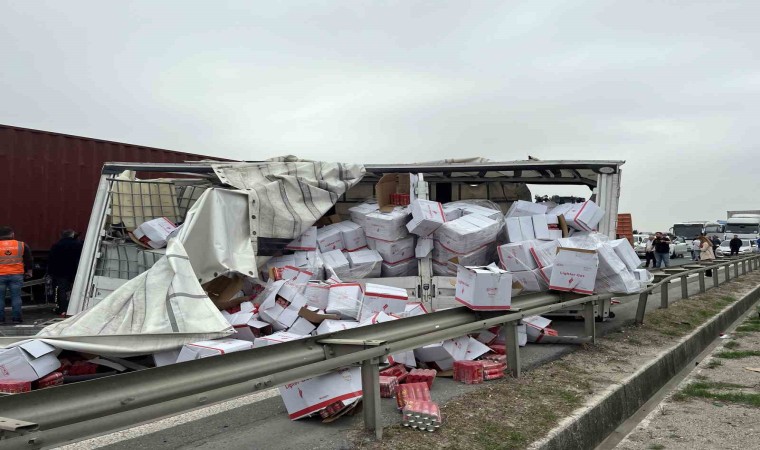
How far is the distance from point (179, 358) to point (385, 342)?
2.29m

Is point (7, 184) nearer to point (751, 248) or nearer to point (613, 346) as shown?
point (613, 346)

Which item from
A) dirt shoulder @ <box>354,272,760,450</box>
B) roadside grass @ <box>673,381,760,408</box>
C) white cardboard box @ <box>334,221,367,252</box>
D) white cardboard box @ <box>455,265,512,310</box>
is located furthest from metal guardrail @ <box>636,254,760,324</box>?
white cardboard box @ <box>334,221,367,252</box>

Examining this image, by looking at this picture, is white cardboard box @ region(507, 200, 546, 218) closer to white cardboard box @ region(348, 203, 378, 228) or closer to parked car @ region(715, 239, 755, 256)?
white cardboard box @ region(348, 203, 378, 228)

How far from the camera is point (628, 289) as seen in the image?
7.21m

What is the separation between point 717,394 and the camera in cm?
572

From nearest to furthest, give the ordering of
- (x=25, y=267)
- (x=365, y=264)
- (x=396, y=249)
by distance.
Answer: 1. (x=365, y=264)
2. (x=396, y=249)
3. (x=25, y=267)

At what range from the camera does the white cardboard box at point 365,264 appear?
805cm

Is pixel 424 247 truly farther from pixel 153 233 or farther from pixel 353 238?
pixel 153 233

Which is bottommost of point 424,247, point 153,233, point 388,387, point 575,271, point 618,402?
point 618,402

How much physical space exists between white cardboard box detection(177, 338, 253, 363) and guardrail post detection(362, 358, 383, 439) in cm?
167

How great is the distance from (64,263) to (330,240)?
496 centimetres

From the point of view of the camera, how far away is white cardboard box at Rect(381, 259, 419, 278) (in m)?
8.27

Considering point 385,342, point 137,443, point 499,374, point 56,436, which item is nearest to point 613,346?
point 499,374

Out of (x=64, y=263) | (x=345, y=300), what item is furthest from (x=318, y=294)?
(x=64, y=263)
